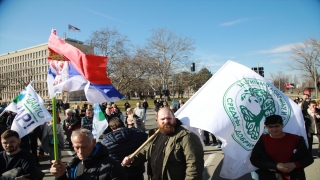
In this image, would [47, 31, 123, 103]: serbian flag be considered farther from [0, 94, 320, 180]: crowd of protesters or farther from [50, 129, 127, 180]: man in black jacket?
[50, 129, 127, 180]: man in black jacket

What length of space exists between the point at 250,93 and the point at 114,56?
31820 millimetres

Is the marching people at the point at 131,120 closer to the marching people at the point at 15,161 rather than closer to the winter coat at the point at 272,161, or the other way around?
the marching people at the point at 15,161

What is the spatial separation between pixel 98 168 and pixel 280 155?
2.11 meters

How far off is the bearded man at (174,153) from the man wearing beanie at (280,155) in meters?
0.88

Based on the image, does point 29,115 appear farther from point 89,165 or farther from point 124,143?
point 89,165

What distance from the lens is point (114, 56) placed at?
34.4m

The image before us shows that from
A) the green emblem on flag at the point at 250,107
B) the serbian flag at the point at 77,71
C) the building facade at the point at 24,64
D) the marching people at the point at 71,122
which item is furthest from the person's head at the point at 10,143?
the building facade at the point at 24,64

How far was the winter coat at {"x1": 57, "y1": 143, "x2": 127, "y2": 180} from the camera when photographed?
7.89 feet

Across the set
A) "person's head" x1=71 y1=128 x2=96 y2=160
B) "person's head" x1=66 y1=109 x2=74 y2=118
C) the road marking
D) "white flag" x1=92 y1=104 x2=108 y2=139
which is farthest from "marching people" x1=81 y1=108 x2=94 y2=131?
"person's head" x1=71 y1=128 x2=96 y2=160

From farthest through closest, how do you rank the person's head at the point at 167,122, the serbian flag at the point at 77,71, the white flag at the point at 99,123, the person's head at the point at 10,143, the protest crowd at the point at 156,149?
1. the white flag at the point at 99,123
2. the serbian flag at the point at 77,71
3. the person's head at the point at 10,143
4. the person's head at the point at 167,122
5. the protest crowd at the point at 156,149

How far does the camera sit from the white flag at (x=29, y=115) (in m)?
5.50

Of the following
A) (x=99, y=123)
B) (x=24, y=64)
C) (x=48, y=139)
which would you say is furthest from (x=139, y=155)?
(x=24, y=64)

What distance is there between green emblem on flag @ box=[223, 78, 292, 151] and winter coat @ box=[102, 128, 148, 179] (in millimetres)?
1353

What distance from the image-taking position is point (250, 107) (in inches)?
147
